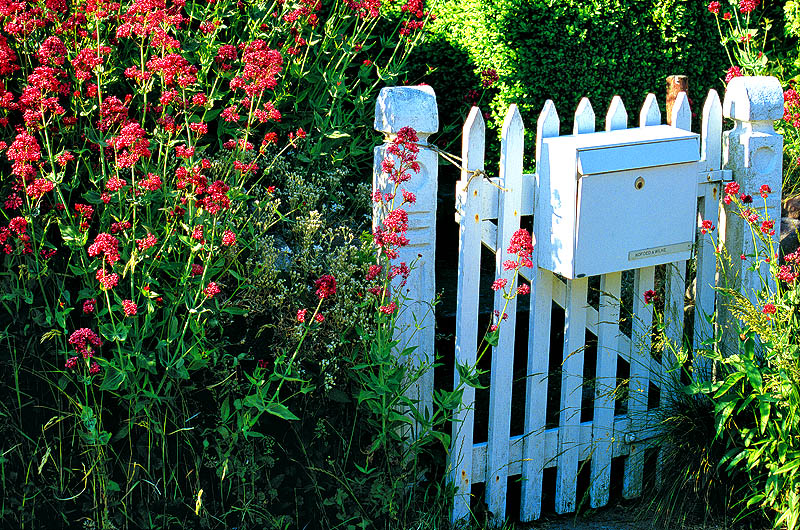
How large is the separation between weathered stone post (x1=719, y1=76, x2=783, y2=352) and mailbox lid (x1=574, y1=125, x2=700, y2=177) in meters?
0.39

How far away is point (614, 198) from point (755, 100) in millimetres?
903

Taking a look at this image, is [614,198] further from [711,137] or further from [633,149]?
[711,137]

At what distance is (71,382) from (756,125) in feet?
9.33

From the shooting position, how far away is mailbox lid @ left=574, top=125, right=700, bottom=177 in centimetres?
316

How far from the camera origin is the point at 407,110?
10.2ft

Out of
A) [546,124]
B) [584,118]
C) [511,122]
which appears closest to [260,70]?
[511,122]

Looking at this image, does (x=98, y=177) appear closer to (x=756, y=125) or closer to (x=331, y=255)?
(x=331, y=255)

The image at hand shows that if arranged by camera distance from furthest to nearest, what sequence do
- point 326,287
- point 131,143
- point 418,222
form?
1. point 418,222
2. point 326,287
3. point 131,143

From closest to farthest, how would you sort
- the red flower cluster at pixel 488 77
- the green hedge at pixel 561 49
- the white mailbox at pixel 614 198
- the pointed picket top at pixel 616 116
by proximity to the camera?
the white mailbox at pixel 614 198, the pointed picket top at pixel 616 116, the red flower cluster at pixel 488 77, the green hedge at pixel 561 49

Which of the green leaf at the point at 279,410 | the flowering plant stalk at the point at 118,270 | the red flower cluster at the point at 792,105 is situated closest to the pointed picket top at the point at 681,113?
the red flower cluster at the point at 792,105

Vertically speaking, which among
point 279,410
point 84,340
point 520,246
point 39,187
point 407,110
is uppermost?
point 407,110

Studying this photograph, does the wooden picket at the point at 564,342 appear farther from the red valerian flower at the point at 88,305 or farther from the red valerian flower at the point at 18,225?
the red valerian flower at the point at 18,225

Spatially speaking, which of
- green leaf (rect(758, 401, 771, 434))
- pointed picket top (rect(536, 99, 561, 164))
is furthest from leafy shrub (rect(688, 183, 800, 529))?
pointed picket top (rect(536, 99, 561, 164))

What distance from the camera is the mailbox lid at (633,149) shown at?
3164mm
